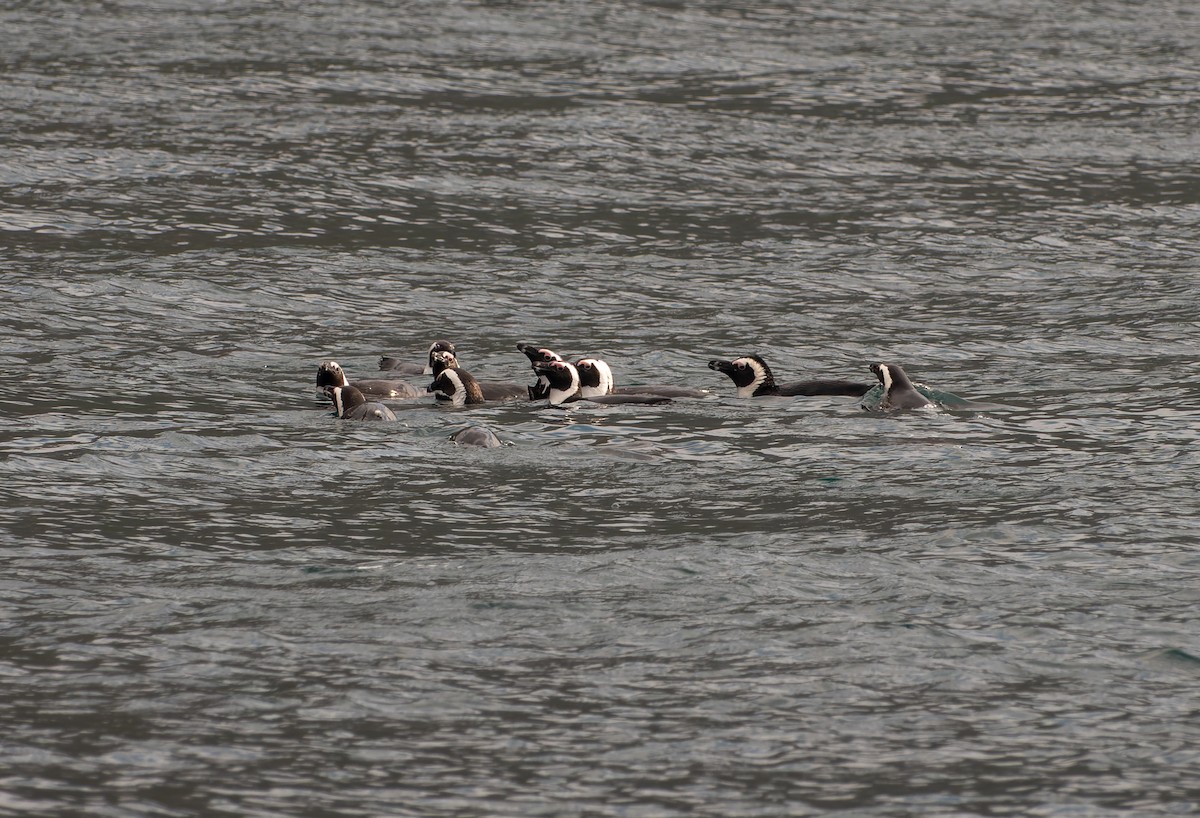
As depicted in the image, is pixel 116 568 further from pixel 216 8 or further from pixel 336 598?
pixel 216 8

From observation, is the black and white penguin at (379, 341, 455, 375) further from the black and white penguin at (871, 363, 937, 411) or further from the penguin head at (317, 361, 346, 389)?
the black and white penguin at (871, 363, 937, 411)

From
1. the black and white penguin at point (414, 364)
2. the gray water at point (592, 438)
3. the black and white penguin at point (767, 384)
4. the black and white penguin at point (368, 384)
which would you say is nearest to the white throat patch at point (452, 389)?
the gray water at point (592, 438)

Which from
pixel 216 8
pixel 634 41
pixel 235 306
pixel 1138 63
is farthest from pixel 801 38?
pixel 235 306

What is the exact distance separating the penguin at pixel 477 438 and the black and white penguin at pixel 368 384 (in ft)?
4.75

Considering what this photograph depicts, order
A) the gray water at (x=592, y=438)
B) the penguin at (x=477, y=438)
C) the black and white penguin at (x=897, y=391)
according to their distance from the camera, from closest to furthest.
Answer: the gray water at (x=592, y=438) → the penguin at (x=477, y=438) → the black and white penguin at (x=897, y=391)

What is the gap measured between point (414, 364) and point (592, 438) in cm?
267

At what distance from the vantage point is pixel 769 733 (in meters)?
8.05

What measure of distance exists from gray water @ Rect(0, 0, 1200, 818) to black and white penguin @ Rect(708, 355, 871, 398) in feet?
0.64

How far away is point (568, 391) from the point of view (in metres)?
14.1

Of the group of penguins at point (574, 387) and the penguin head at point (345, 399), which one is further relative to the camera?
the group of penguins at point (574, 387)

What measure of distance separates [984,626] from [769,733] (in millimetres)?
1683

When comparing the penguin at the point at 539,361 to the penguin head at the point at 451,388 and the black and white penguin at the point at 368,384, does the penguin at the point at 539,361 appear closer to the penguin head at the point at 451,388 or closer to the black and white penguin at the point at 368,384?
the penguin head at the point at 451,388

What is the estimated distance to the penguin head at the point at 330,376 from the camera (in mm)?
14062

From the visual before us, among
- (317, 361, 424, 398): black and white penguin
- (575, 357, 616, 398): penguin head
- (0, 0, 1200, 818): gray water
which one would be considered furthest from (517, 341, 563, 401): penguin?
(317, 361, 424, 398): black and white penguin
